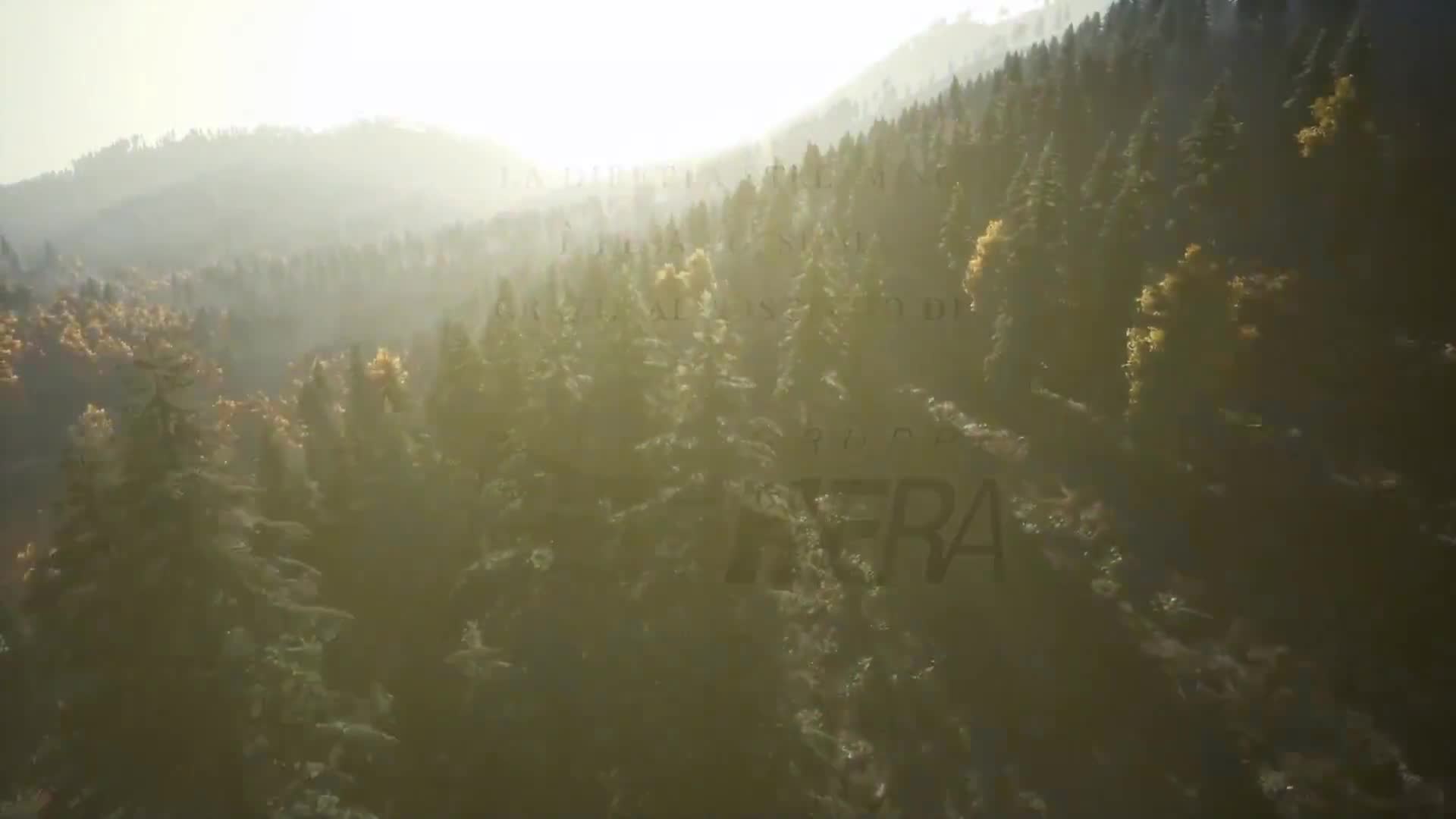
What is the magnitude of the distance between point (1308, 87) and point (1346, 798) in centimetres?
5900

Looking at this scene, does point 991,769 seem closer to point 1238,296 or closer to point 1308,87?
point 1238,296

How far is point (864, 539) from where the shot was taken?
47.2 metres

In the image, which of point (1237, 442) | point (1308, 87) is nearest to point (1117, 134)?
point (1308, 87)

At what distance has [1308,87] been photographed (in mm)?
62781

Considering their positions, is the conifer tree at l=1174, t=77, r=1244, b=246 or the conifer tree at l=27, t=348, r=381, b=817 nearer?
the conifer tree at l=27, t=348, r=381, b=817

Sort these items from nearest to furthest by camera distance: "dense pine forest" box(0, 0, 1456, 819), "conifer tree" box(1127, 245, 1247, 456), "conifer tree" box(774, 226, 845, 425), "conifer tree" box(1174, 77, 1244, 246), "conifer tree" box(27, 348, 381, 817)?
"conifer tree" box(27, 348, 381, 817)
"dense pine forest" box(0, 0, 1456, 819)
"conifer tree" box(1127, 245, 1247, 456)
"conifer tree" box(774, 226, 845, 425)
"conifer tree" box(1174, 77, 1244, 246)

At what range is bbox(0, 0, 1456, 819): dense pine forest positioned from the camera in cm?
1681

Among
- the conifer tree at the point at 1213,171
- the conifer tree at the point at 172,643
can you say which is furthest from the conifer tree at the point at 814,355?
the conifer tree at the point at 172,643

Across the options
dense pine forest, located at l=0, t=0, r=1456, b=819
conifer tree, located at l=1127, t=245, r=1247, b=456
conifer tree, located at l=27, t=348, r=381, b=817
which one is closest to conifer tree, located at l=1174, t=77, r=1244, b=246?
dense pine forest, located at l=0, t=0, r=1456, b=819

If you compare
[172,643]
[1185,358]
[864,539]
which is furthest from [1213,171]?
[172,643]

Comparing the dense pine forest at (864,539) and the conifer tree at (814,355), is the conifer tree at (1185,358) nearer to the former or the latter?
the dense pine forest at (864,539)

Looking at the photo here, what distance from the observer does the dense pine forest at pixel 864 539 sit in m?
16.8

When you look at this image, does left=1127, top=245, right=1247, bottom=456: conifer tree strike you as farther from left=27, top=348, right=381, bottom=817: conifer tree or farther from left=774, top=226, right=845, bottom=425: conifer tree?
left=27, top=348, right=381, bottom=817: conifer tree

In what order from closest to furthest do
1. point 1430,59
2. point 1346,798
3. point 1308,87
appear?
point 1346,798, point 1308,87, point 1430,59
